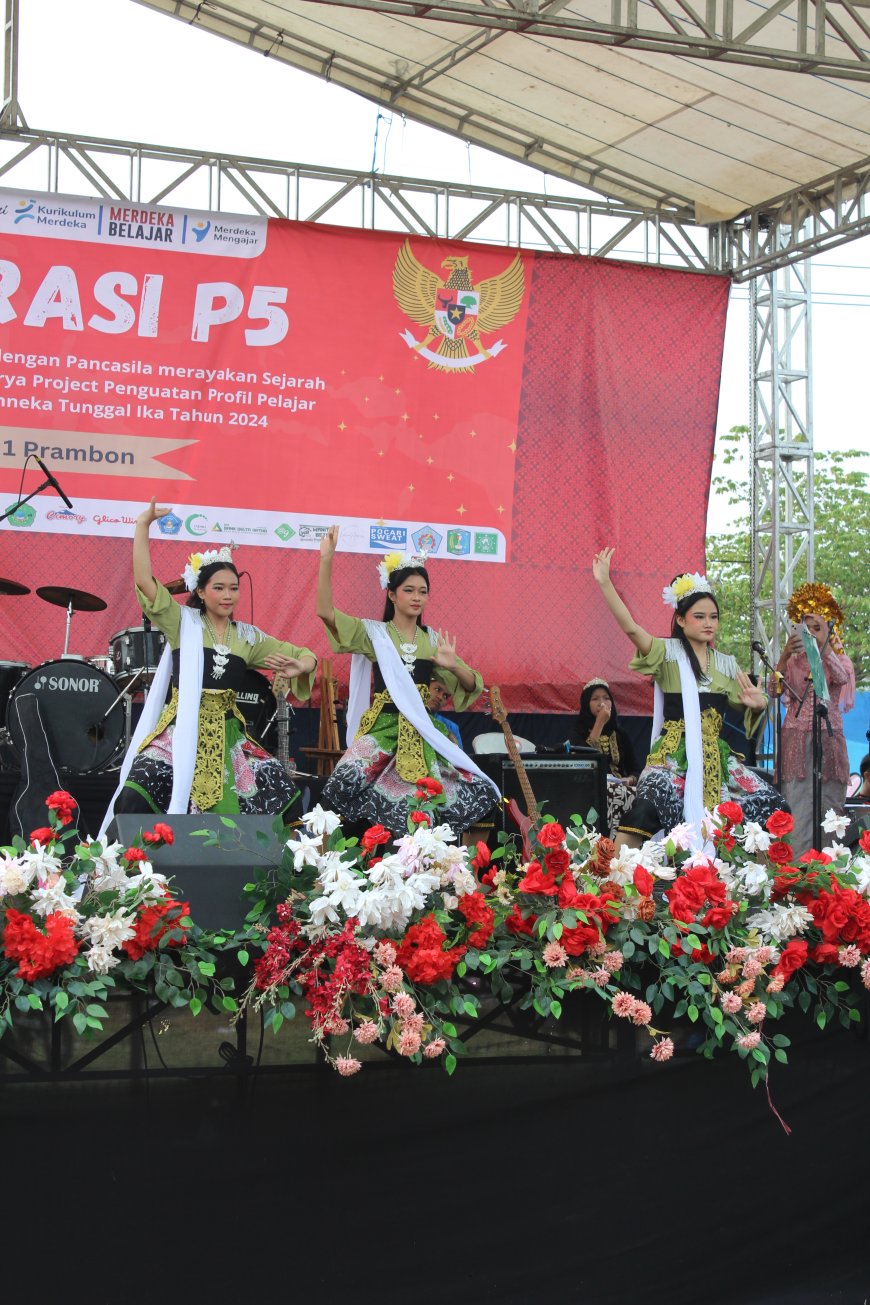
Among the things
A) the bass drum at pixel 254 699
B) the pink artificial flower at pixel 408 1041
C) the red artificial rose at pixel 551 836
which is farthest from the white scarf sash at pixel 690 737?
the pink artificial flower at pixel 408 1041

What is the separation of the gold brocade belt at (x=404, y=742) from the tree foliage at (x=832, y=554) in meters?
19.7

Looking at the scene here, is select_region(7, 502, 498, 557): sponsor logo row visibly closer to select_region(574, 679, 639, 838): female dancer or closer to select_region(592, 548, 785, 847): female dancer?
select_region(574, 679, 639, 838): female dancer

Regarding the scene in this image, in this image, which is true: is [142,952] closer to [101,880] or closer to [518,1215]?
[101,880]

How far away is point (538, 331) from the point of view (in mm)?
7605

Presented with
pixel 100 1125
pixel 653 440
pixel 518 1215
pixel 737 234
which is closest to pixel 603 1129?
pixel 518 1215

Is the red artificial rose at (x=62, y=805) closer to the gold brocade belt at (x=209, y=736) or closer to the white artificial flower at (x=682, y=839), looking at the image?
the white artificial flower at (x=682, y=839)

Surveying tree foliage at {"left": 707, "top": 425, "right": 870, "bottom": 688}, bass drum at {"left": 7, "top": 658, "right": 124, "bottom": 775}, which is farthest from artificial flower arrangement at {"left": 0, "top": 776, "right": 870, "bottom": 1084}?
tree foliage at {"left": 707, "top": 425, "right": 870, "bottom": 688}

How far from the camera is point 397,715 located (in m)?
5.05

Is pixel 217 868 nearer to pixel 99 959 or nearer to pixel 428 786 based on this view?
pixel 99 959

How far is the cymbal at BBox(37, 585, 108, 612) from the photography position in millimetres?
6180

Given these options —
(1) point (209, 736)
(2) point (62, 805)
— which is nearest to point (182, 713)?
(1) point (209, 736)

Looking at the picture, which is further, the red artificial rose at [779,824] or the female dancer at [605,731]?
the female dancer at [605,731]

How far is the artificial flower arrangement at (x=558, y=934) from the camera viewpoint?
7.89 feet

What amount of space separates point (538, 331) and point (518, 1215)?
19.0 feet
